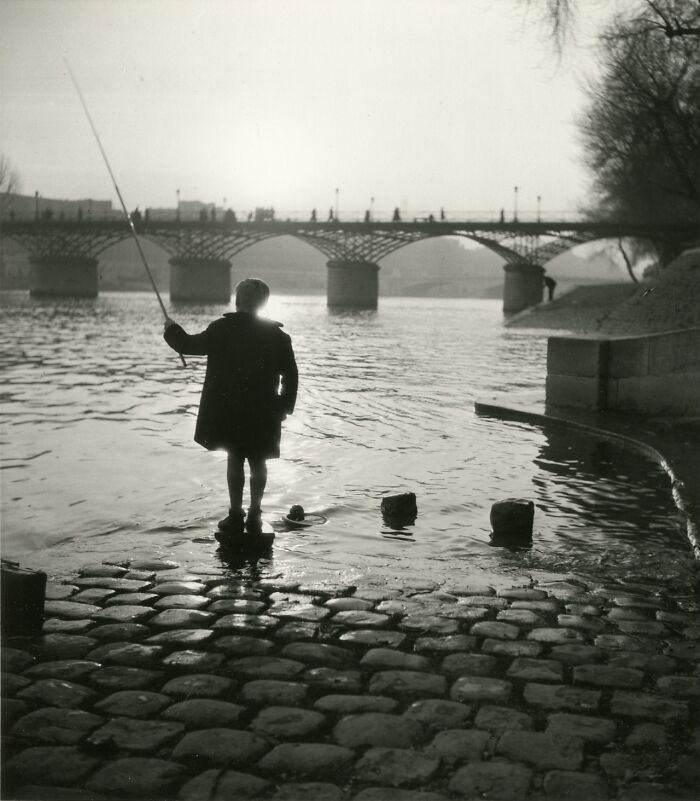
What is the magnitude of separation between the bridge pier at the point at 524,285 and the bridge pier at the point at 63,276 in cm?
3237

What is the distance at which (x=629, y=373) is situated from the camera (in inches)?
447

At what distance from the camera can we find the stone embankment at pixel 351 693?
9.35 ft

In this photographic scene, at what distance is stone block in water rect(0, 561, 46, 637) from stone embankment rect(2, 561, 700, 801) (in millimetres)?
91

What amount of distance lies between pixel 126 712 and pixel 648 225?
5137cm

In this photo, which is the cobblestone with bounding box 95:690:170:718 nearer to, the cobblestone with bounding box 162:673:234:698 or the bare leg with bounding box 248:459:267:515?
the cobblestone with bounding box 162:673:234:698

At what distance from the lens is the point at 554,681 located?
12.0 feet

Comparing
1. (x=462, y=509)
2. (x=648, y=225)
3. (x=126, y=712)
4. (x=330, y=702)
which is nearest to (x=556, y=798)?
(x=330, y=702)

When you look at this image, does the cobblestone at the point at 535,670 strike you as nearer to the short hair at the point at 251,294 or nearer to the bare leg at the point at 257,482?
the bare leg at the point at 257,482

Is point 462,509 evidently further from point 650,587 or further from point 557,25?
point 557,25

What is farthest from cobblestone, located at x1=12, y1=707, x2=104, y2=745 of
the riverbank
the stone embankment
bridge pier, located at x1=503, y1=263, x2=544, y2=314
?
bridge pier, located at x1=503, y1=263, x2=544, y2=314

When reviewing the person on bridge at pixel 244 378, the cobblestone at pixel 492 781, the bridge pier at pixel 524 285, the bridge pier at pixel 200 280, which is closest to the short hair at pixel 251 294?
the person on bridge at pixel 244 378

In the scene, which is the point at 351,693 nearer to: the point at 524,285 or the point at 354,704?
the point at 354,704

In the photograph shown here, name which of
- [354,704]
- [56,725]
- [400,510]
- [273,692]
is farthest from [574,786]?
[400,510]

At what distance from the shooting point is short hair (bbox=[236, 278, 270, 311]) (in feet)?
18.3
